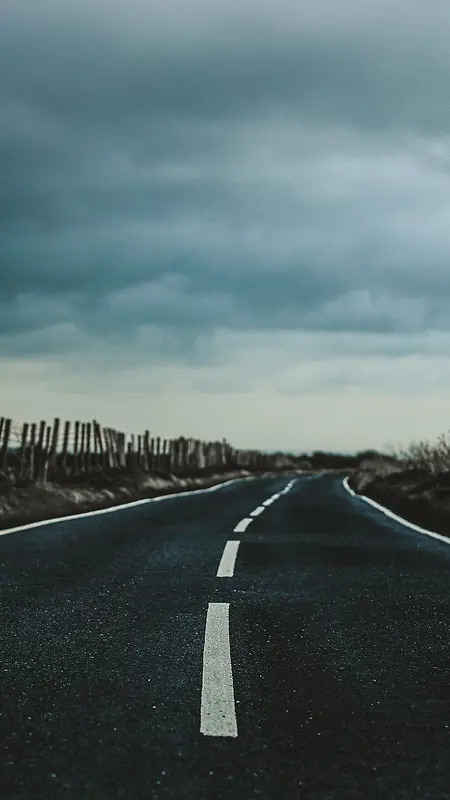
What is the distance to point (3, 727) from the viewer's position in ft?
13.5

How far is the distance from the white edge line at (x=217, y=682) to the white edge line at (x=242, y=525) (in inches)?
300

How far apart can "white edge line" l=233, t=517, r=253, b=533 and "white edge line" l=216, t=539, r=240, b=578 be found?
1919 millimetres

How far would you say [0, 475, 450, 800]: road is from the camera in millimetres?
3635

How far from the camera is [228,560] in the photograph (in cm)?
1037

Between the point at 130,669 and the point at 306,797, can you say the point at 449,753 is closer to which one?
the point at 306,797

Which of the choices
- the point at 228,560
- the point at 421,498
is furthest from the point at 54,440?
the point at 228,560

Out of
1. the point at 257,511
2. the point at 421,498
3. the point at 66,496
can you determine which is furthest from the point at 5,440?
the point at 421,498

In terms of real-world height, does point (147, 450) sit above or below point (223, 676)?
above

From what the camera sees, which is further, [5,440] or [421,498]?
[5,440]

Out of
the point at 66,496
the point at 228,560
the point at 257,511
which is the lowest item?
the point at 228,560

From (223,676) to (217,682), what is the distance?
0.14 metres

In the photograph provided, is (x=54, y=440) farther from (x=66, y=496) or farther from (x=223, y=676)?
(x=223, y=676)

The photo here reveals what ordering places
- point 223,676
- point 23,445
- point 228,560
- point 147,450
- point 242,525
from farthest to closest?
point 147,450, point 23,445, point 242,525, point 228,560, point 223,676

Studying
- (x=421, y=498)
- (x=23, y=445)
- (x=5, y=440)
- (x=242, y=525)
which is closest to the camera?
(x=242, y=525)
